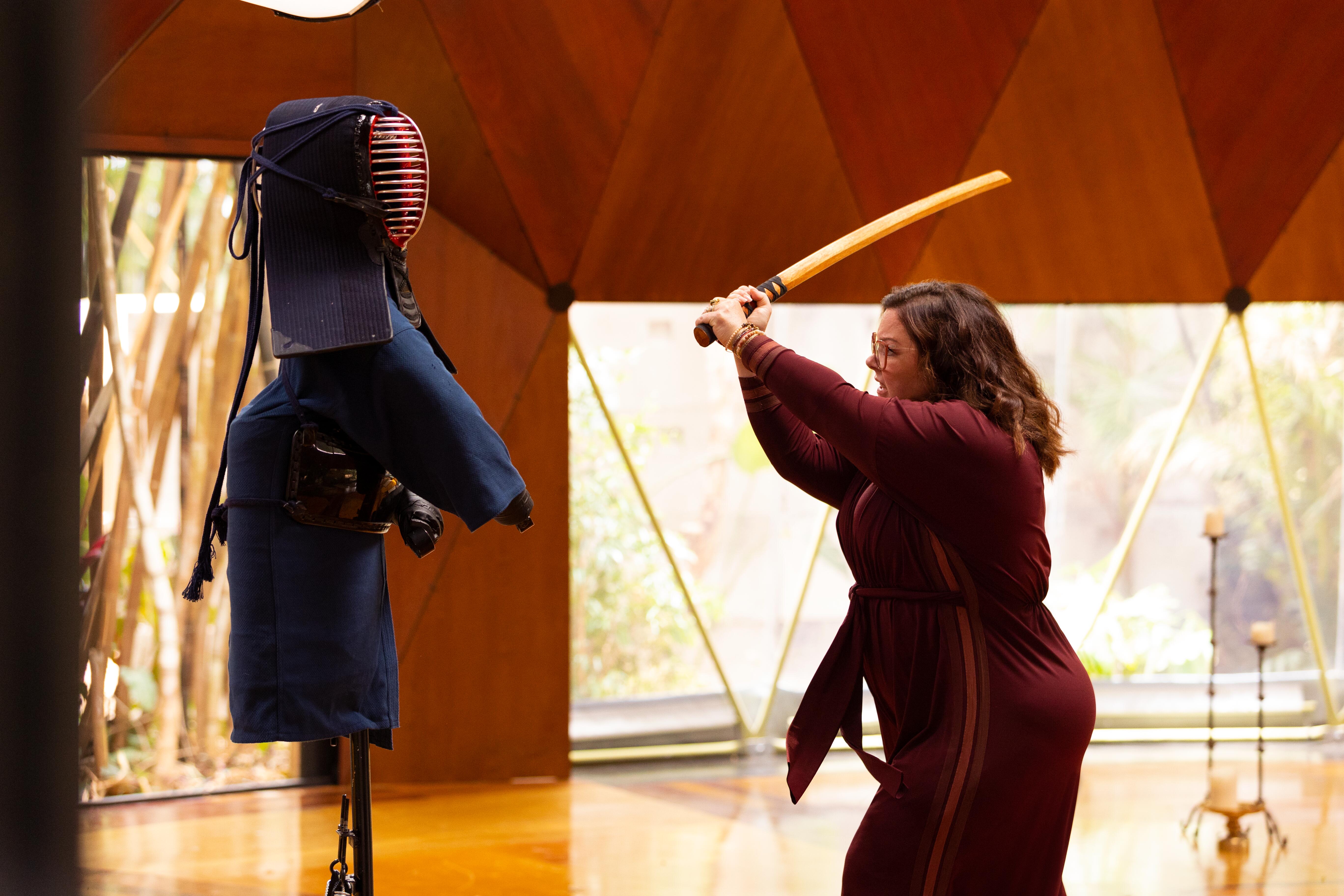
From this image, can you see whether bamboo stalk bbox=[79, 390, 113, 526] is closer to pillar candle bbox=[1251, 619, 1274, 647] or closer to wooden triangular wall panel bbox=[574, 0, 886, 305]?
wooden triangular wall panel bbox=[574, 0, 886, 305]

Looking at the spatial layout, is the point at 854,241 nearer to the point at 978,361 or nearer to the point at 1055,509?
the point at 978,361

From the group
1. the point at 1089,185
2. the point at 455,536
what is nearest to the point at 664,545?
the point at 455,536

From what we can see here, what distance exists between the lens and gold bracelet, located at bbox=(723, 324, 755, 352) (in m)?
2.41

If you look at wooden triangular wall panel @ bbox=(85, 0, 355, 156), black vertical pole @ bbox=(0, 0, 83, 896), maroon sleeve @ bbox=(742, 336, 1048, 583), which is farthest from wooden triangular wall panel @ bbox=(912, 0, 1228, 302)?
black vertical pole @ bbox=(0, 0, 83, 896)

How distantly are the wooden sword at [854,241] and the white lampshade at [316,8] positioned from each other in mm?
2669

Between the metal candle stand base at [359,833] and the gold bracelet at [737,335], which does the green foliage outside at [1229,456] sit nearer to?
the gold bracelet at [737,335]

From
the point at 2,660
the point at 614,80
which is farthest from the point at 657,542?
the point at 2,660

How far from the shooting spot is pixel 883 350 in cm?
244

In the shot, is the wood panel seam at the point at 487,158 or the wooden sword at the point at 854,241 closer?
the wooden sword at the point at 854,241

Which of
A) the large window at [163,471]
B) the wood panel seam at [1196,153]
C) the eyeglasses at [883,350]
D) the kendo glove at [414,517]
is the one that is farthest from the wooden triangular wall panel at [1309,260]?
the kendo glove at [414,517]

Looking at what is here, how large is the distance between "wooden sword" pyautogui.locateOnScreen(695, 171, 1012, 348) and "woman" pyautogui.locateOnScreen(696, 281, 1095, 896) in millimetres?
243

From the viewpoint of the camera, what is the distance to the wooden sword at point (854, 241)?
2621 mm

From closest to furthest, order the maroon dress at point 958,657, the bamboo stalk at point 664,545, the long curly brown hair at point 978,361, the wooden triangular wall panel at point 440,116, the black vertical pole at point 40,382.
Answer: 1. the black vertical pole at point 40,382
2. the maroon dress at point 958,657
3. the long curly brown hair at point 978,361
4. the wooden triangular wall panel at point 440,116
5. the bamboo stalk at point 664,545

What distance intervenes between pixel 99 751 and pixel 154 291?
75.6 inches
